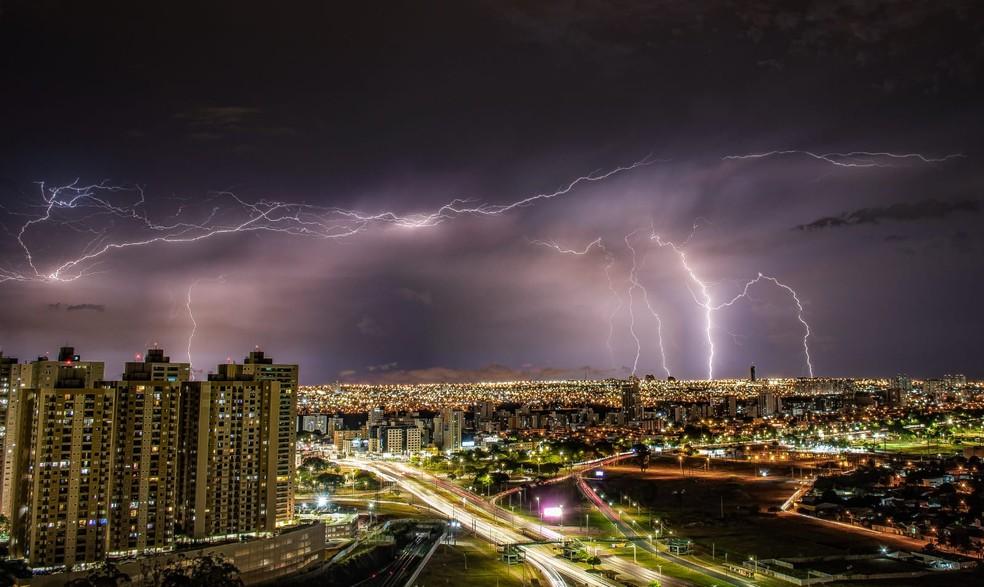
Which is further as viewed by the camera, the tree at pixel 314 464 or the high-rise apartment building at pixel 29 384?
the tree at pixel 314 464

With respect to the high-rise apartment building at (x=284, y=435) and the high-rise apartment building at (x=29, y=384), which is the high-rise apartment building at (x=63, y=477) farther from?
the high-rise apartment building at (x=284, y=435)

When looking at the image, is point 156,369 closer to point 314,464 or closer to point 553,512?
point 553,512

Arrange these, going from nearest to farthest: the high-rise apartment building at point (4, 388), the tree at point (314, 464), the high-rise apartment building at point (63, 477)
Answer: the high-rise apartment building at point (63, 477), the high-rise apartment building at point (4, 388), the tree at point (314, 464)

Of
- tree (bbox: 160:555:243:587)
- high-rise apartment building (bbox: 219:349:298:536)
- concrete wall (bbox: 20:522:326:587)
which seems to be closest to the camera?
tree (bbox: 160:555:243:587)

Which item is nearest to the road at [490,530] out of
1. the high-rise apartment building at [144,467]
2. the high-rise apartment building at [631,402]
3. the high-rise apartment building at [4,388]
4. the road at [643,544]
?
the road at [643,544]

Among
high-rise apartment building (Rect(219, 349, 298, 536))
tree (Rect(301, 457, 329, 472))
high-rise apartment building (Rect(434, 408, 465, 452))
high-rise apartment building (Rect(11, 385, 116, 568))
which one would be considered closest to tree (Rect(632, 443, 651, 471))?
high-rise apartment building (Rect(434, 408, 465, 452))

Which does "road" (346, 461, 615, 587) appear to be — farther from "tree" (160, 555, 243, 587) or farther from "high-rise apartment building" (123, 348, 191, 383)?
"high-rise apartment building" (123, 348, 191, 383)

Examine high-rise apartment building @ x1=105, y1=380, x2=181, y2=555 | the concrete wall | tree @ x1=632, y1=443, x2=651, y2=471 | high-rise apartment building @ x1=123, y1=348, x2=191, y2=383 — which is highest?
high-rise apartment building @ x1=123, y1=348, x2=191, y2=383

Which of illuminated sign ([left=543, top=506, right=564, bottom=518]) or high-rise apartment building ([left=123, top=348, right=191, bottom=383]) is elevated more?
high-rise apartment building ([left=123, top=348, right=191, bottom=383])

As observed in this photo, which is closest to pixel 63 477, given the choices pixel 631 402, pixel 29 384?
pixel 29 384
